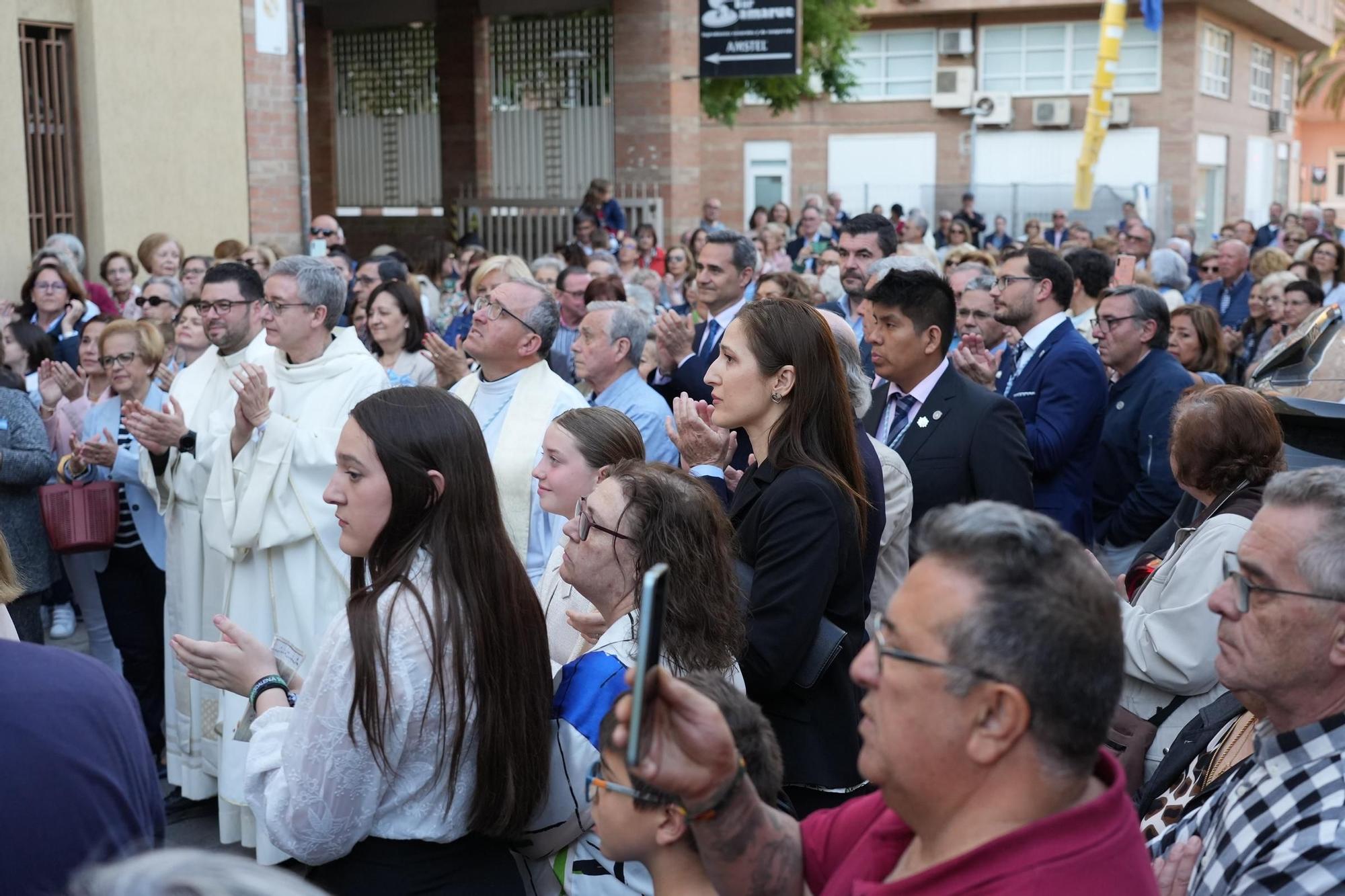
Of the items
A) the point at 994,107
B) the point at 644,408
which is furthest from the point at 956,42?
the point at 644,408

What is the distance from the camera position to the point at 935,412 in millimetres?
4949

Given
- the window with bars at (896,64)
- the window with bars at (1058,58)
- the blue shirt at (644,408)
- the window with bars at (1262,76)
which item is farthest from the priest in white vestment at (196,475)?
the window with bars at (1262,76)

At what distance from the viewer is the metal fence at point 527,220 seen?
62.3 ft

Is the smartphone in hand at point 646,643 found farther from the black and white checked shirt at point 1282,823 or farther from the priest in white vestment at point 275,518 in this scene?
the priest in white vestment at point 275,518

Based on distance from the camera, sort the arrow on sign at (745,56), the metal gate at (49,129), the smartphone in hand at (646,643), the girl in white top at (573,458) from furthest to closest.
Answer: the arrow on sign at (745,56)
the metal gate at (49,129)
the girl in white top at (573,458)
the smartphone in hand at (646,643)

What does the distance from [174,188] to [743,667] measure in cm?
1097

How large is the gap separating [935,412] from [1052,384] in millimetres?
1537

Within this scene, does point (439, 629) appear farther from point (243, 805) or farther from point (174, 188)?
point (174, 188)

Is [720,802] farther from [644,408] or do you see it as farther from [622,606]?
[644,408]

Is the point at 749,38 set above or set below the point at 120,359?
above

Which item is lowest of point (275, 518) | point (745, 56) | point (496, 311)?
point (275, 518)

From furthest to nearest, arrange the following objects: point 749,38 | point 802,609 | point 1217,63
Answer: point 1217,63, point 749,38, point 802,609

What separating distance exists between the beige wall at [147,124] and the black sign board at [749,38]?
23.3 ft

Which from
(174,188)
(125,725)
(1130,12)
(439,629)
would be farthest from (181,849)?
(1130,12)
